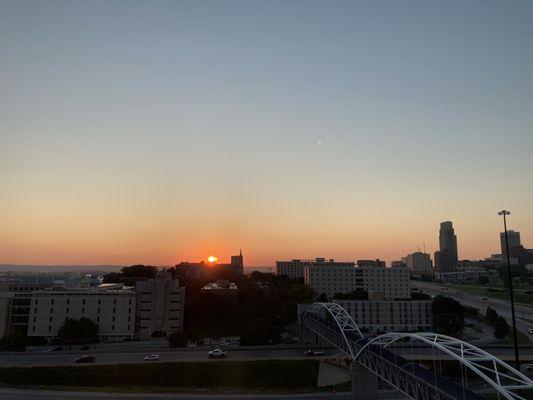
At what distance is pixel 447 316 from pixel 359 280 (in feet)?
186

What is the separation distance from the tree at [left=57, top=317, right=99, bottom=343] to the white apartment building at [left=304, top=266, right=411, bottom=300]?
8613 centimetres

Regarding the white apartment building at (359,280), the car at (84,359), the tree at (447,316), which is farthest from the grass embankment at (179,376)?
the white apartment building at (359,280)

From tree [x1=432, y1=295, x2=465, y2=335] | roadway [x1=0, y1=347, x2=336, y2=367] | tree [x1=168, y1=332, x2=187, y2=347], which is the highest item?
tree [x1=432, y1=295, x2=465, y2=335]

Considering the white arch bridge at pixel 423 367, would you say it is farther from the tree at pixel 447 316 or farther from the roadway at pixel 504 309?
the roadway at pixel 504 309

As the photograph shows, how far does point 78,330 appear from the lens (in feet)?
282

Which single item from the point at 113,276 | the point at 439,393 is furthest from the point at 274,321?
the point at 113,276

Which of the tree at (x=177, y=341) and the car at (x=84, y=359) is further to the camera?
the tree at (x=177, y=341)

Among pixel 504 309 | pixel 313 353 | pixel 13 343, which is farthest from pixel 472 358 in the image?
pixel 504 309

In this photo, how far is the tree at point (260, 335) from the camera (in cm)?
8312

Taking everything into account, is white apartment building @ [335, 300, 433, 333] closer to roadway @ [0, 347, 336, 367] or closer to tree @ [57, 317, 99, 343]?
roadway @ [0, 347, 336, 367]

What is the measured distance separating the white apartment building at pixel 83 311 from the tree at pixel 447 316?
70454 millimetres

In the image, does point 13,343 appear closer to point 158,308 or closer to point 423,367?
point 158,308

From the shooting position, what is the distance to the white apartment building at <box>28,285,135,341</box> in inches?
3561

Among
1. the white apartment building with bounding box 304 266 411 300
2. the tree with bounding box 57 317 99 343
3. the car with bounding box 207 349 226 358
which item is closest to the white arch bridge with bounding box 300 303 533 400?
the car with bounding box 207 349 226 358
